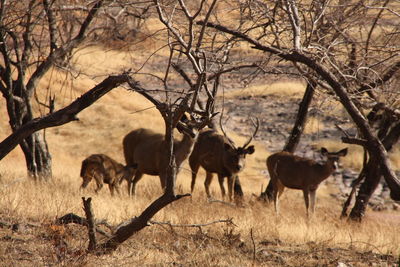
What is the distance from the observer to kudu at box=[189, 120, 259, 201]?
16.1m

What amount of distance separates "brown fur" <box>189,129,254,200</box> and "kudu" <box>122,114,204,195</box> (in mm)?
1073

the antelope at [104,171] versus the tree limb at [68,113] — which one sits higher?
the tree limb at [68,113]

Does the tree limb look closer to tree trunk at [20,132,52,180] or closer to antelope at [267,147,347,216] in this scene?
tree trunk at [20,132,52,180]

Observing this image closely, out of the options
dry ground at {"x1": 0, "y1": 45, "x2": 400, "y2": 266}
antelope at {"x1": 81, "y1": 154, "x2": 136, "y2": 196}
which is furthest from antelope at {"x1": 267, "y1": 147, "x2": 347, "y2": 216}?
antelope at {"x1": 81, "y1": 154, "x2": 136, "y2": 196}

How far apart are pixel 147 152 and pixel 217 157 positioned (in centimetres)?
171

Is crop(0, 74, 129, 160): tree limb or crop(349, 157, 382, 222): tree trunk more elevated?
crop(0, 74, 129, 160): tree limb

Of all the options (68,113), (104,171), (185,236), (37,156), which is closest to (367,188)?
(104,171)

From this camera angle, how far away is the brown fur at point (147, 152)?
14828 millimetres

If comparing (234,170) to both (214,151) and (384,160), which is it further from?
(384,160)

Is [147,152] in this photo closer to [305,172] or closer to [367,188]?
[305,172]

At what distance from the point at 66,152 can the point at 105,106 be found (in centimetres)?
618

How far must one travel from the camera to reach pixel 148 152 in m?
16.6

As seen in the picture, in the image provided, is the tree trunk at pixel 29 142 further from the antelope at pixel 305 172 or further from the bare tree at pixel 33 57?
the antelope at pixel 305 172

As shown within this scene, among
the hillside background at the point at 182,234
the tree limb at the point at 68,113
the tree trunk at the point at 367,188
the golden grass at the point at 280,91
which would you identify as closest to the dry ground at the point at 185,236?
the hillside background at the point at 182,234
